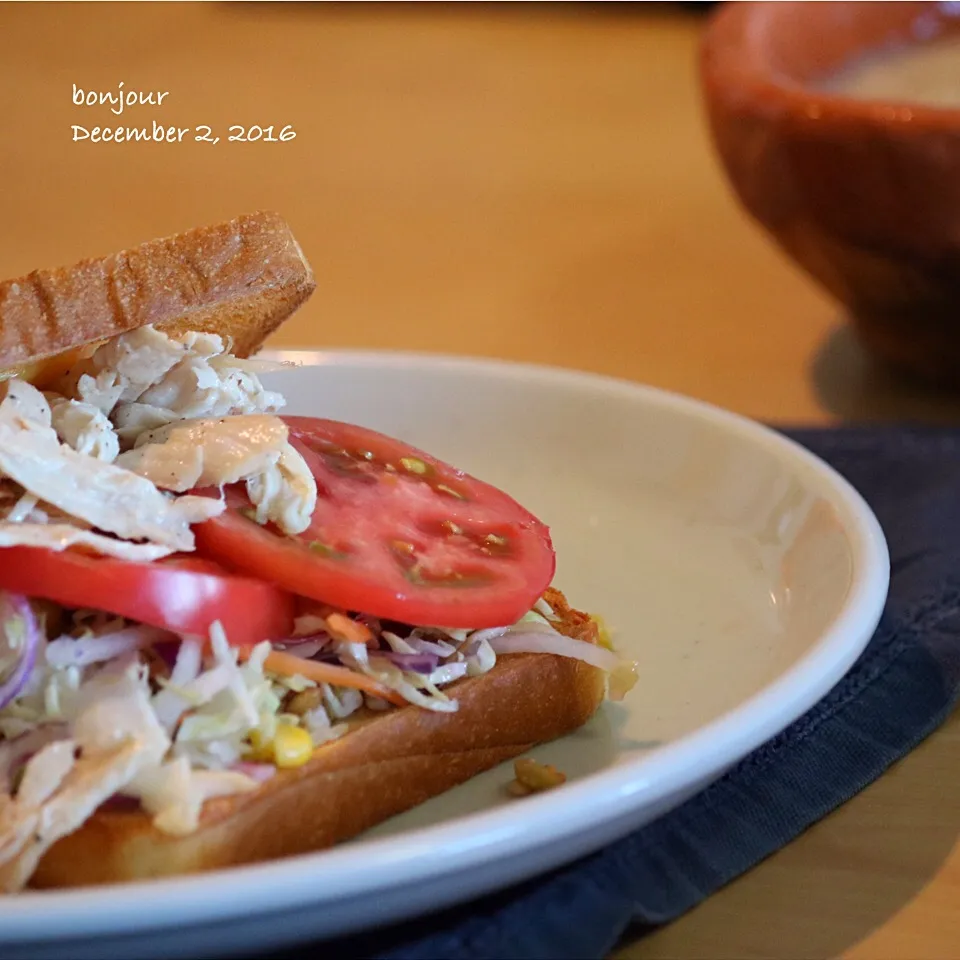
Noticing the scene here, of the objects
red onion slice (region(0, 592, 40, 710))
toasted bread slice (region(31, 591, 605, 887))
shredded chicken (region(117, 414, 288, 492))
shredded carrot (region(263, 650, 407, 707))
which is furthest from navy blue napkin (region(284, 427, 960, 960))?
shredded chicken (region(117, 414, 288, 492))

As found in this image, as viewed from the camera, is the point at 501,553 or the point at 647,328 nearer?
the point at 501,553

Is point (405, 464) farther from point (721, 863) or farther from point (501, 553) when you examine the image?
point (721, 863)

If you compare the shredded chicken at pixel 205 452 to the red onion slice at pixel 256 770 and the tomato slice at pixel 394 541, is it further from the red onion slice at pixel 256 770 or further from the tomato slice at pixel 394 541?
the red onion slice at pixel 256 770

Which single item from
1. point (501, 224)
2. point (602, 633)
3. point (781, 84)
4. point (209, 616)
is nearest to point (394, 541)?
point (209, 616)

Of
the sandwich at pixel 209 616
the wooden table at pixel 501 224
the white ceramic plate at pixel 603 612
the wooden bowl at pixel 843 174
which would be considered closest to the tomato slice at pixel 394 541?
the sandwich at pixel 209 616

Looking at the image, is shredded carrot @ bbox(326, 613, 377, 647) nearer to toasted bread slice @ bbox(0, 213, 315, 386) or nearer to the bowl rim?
toasted bread slice @ bbox(0, 213, 315, 386)

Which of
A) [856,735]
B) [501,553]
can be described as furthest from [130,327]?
[856,735]
